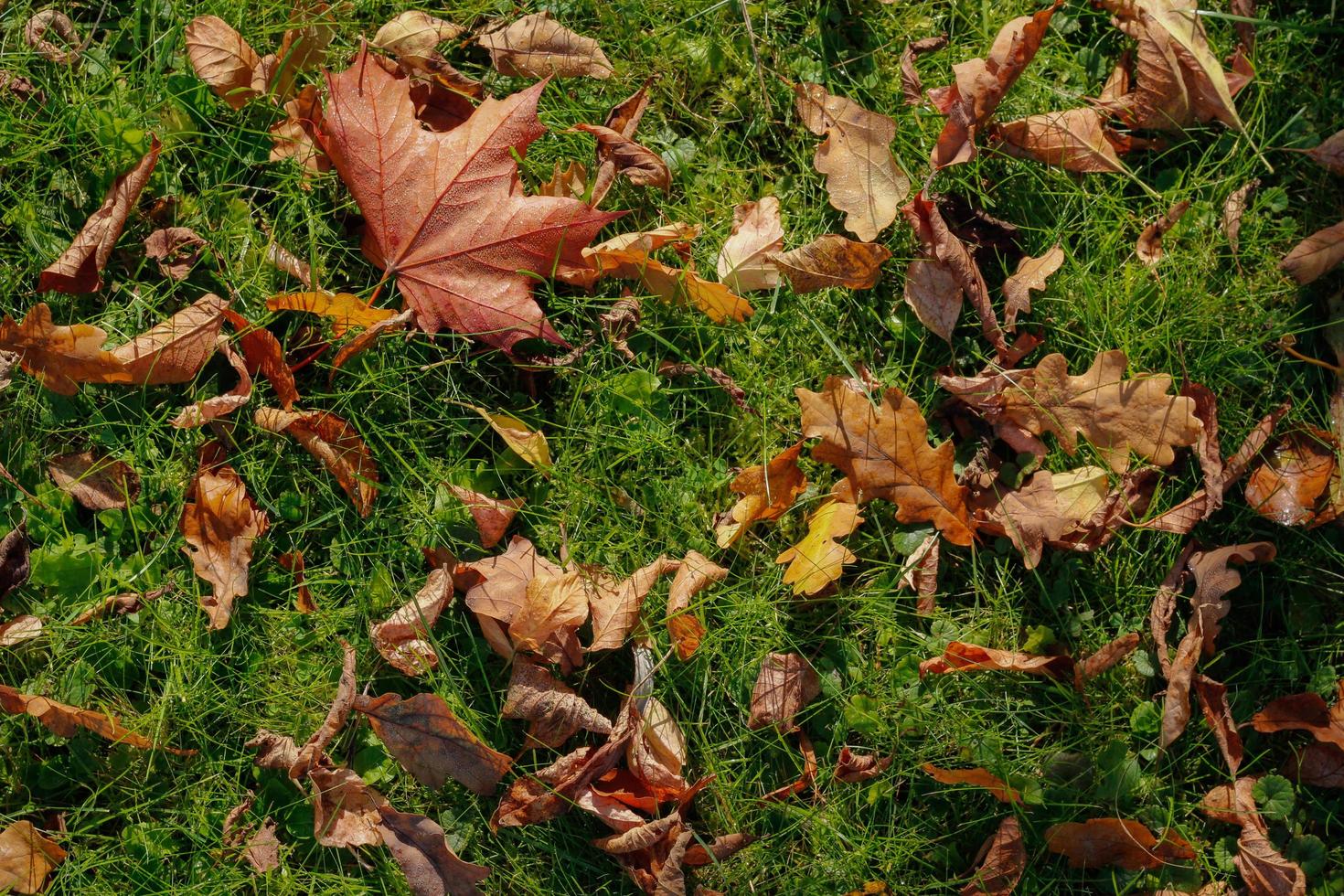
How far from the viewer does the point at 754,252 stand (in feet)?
8.72

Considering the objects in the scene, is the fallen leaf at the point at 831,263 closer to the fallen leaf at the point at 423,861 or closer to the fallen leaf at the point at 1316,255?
the fallen leaf at the point at 1316,255

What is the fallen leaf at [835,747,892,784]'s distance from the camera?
2508 mm

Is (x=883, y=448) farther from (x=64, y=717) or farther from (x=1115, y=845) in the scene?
(x=64, y=717)

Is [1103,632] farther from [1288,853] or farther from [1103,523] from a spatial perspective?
[1288,853]

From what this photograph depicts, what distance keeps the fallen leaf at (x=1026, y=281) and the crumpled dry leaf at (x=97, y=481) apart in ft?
7.19

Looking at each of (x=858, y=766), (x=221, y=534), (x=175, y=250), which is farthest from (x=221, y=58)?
(x=858, y=766)

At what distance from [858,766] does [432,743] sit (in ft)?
3.30

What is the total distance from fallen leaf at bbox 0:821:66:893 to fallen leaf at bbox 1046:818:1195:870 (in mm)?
2340

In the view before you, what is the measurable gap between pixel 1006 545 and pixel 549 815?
1276 mm

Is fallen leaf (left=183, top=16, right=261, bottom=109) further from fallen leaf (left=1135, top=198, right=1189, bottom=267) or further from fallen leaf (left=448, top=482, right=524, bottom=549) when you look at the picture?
fallen leaf (left=1135, top=198, right=1189, bottom=267)

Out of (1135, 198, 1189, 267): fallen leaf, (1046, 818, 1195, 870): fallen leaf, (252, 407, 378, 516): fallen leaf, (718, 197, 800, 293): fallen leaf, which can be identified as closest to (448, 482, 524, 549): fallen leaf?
(252, 407, 378, 516): fallen leaf

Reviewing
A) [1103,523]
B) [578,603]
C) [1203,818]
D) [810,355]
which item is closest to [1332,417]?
[1103,523]

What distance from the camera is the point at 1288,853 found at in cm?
254

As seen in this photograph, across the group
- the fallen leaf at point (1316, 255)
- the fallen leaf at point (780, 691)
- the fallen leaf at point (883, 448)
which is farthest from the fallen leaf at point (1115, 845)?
the fallen leaf at point (1316, 255)
